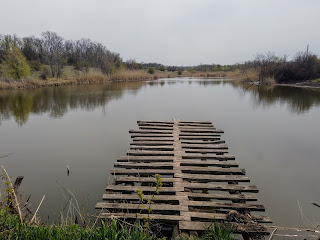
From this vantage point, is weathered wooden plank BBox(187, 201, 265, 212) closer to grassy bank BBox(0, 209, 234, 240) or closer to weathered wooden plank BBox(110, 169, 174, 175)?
grassy bank BBox(0, 209, 234, 240)

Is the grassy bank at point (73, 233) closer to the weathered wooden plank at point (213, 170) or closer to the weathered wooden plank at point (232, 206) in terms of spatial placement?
the weathered wooden plank at point (232, 206)

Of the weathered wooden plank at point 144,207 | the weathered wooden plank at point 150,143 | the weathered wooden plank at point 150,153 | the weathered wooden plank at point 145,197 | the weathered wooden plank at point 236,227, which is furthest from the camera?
the weathered wooden plank at point 150,143

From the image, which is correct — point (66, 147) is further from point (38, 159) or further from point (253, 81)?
point (253, 81)

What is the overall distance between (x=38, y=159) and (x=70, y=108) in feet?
19.4

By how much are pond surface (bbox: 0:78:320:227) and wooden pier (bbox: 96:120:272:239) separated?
0.51m

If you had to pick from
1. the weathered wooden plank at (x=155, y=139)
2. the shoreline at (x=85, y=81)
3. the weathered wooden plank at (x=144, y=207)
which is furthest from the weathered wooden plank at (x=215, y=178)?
the shoreline at (x=85, y=81)

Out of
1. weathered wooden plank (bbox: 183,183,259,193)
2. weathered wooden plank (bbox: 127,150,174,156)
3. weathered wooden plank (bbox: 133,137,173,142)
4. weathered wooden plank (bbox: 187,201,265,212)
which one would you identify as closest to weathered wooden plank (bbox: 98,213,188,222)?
weathered wooden plank (bbox: 187,201,265,212)

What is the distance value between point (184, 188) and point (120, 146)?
2762 millimetres

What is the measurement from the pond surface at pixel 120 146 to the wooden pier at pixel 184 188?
0.51 m

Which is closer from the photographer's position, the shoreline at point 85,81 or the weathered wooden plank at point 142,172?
the weathered wooden plank at point 142,172

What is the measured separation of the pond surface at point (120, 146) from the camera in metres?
3.47

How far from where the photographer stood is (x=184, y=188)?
9.97 feet

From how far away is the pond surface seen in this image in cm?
347

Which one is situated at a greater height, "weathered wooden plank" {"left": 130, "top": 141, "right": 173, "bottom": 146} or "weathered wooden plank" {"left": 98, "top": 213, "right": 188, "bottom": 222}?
"weathered wooden plank" {"left": 130, "top": 141, "right": 173, "bottom": 146}
